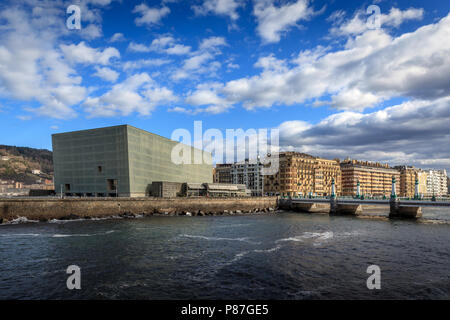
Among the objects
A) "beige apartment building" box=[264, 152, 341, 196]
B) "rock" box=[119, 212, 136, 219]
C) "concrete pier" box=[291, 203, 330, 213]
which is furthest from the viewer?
"beige apartment building" box=[264, 152, 341, 196]

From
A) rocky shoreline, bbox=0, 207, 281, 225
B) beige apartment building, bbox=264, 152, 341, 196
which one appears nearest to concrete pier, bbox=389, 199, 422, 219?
rocky shoreline, bbox=0, 207, 281, 225

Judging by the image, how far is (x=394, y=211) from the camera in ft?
251

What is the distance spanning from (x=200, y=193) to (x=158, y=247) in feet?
282

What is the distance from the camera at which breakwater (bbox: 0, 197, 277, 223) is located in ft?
195

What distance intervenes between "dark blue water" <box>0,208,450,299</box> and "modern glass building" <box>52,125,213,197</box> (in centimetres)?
4973

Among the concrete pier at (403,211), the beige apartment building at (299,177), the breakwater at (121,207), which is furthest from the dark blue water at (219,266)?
the beige apartment building at (299,177)

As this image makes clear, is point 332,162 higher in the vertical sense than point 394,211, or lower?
higher

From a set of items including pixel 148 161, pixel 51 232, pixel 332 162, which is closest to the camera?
pixel 51 232

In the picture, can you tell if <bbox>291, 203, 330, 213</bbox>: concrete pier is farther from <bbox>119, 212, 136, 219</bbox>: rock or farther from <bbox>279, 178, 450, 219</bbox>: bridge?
<bbox>119, 212, 136, 219</bbox>: rock

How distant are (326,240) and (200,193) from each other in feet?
274
